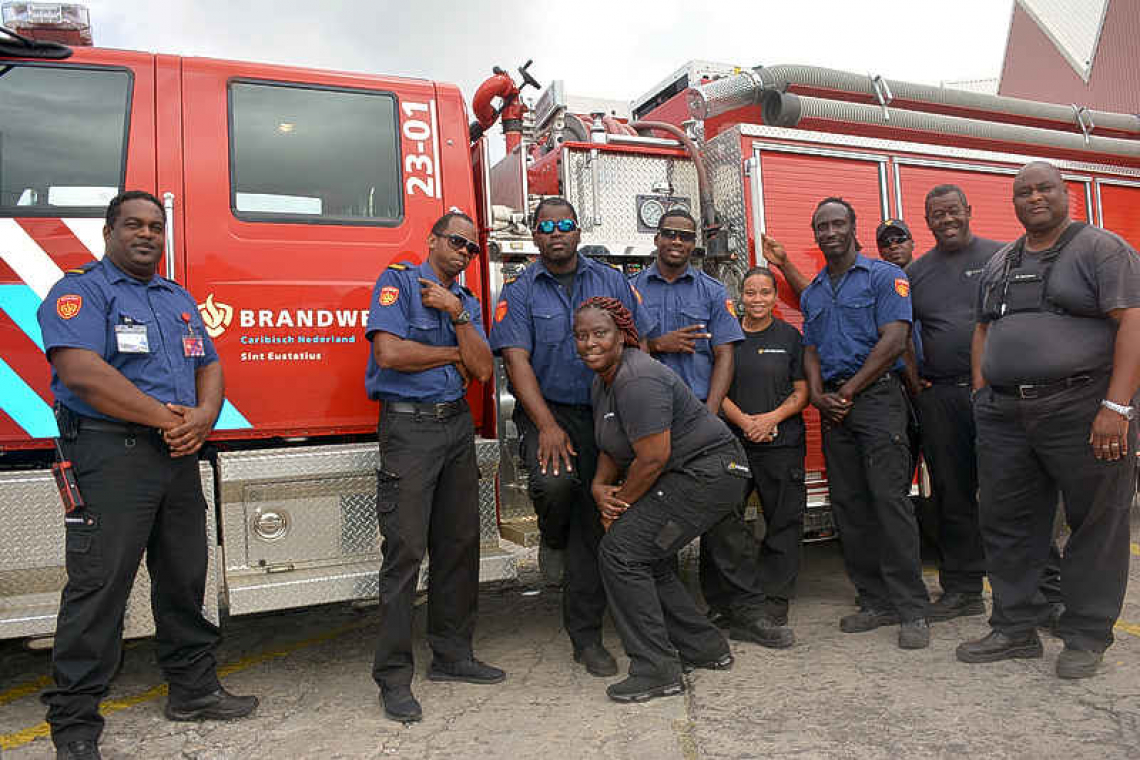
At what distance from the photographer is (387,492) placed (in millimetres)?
3250

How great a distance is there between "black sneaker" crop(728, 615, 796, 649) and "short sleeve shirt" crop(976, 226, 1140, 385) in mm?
1432

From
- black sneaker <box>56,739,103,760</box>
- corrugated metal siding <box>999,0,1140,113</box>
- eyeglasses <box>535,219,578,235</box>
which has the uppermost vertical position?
corrugated metal siding <box>999,0,1140,113</box>

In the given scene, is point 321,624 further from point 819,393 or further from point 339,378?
point 819,393

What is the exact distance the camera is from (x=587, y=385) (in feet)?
11.9

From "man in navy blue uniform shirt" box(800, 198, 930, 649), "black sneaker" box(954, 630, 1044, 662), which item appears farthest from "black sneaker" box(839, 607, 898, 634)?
"black sneaker" box(954, 630, 1044, 662)

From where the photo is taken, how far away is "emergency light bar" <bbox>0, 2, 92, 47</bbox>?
326cm

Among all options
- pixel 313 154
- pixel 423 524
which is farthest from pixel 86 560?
pixel 313 154

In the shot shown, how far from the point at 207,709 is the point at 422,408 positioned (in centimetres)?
136

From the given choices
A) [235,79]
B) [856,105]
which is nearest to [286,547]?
[235,79]

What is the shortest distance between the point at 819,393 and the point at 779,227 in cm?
91

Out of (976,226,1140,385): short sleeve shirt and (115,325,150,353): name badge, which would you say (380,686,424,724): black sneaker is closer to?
(115,325,150,353): name badge

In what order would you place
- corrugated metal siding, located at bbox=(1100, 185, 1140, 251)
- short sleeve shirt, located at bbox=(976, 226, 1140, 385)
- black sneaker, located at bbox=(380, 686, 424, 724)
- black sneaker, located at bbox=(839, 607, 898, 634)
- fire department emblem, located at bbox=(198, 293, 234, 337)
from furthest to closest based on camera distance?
corrugated metal siding, located at bbox=(1100, 185, 1140, 251)
black sneaker, located at bbox=(839, 607, 898, 634)
fire department emblem, located at bbox=(198, 293, 234, 337)
short sleeve shirt, located at bbox=(976, 226, 1140, 385)
black sneaker, located at bbox=(380, 686, 424, 724)

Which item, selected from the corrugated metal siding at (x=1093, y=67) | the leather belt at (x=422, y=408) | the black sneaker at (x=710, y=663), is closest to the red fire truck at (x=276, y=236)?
the leather belt at (x=422, y=408)

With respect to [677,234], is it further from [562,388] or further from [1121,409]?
[1121,409]
